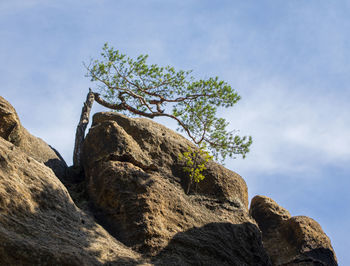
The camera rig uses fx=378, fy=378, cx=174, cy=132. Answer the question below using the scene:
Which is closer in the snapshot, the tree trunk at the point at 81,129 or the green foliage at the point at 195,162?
the green foliage at the point at 195,162

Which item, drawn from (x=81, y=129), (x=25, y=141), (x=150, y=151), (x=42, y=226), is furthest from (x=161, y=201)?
(x=81, y=129)

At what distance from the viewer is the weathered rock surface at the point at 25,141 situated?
12300 millimetres

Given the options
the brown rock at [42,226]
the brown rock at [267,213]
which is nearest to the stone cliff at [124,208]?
the brown rock at [42,226]

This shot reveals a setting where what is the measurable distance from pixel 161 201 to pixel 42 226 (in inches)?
156

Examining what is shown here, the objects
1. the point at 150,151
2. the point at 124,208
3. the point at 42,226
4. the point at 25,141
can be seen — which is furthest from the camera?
the point at 150,151

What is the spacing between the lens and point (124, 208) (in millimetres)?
10719

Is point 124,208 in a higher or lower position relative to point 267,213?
lower

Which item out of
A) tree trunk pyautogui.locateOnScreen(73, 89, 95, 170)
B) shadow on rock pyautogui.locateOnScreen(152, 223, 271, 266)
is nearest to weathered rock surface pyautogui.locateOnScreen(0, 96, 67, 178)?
tree trunk pyautogui.locateOnScreen(73, 89, 95, 170)

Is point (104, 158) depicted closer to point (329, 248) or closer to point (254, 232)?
point (254, 232)

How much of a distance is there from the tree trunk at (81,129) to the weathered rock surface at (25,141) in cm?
85

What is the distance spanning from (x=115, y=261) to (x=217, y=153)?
10.1 metres

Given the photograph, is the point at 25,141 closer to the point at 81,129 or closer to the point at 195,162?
the point at 81,129

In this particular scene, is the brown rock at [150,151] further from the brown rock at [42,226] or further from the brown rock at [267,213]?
the brown rock at [267,213]

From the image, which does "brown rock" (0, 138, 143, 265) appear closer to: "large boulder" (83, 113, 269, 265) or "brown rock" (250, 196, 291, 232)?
"large boulder" (83, 113, 269, 265)
